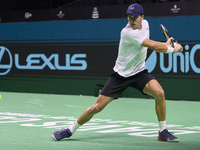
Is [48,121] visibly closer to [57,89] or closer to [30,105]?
[30,105]

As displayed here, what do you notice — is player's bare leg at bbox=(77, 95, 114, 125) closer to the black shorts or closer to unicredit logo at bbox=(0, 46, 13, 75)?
the black shorts

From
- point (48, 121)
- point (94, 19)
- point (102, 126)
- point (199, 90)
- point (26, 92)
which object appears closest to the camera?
point (102, 126)

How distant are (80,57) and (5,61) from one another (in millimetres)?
2740

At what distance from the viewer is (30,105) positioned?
10242 millimetres

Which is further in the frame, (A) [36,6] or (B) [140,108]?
(A) [36,6]

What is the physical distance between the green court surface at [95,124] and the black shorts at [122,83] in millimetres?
651

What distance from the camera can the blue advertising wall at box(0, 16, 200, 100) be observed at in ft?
36.2

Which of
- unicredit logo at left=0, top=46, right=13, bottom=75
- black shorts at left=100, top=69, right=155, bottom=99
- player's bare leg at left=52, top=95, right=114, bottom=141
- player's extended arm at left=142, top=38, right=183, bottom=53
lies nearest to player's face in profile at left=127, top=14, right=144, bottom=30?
player's extended arm at left=142, top=38, right=183, bottom=53

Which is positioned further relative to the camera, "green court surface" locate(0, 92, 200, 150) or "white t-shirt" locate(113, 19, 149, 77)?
"white t-shirt" locate(113, 19, 149, 77)

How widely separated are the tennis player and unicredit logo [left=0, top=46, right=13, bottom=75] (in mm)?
8207

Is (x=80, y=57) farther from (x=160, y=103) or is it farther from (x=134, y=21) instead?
(x=160, y=103)

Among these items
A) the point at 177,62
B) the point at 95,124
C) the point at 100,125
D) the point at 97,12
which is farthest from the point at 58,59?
the point at 100,125

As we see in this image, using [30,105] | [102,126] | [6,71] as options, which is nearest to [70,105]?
[30,105]

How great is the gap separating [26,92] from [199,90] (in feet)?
18.1
